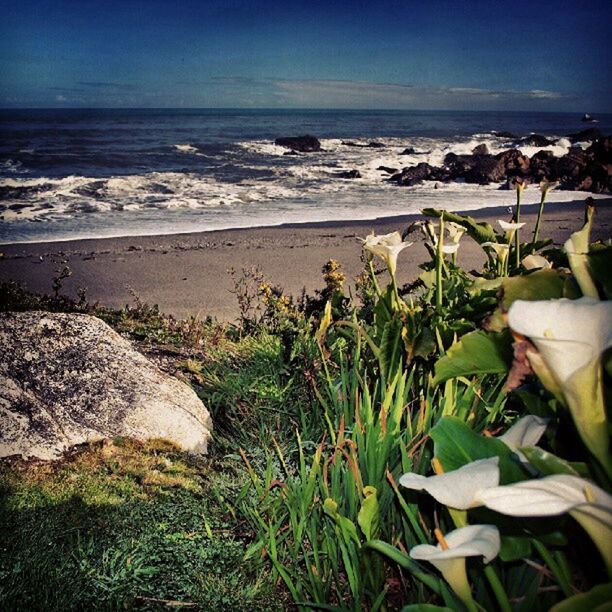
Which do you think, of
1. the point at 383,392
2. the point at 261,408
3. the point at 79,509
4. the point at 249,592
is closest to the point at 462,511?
the point at 249,592

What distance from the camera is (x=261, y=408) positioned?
250 cm

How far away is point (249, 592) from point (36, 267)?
5.64 meters

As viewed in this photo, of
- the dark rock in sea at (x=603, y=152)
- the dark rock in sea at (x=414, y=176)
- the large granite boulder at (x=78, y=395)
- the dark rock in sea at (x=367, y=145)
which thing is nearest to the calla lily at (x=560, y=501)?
the large granite boulder at (x=78, y=395)

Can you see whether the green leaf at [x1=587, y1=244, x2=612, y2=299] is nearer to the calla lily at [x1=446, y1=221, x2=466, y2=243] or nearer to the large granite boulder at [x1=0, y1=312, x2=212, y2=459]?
the calla lily at [x1=446, y1=221, x2=466, y2=243]

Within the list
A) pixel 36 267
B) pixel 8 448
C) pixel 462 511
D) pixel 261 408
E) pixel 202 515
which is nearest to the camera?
pixel 462 511

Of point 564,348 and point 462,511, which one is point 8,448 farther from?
point 564,348

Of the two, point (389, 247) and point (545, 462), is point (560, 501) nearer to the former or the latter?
point (545, 462)

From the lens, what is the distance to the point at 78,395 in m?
2.33

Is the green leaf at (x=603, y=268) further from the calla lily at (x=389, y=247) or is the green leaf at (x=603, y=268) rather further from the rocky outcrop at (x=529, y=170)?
the rocky outcrop at (x=529, y=170)

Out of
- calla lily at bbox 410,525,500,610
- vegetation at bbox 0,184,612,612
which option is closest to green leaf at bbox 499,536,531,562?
vegetation at bbox 0,184,612,612

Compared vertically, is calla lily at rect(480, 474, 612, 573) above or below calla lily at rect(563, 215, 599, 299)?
below

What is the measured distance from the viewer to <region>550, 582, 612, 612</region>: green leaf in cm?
69

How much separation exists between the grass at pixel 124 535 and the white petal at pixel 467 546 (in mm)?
881

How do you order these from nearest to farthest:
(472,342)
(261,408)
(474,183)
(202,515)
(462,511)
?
(462,511), (472,342), (202,515), (261,408), (474,183)
